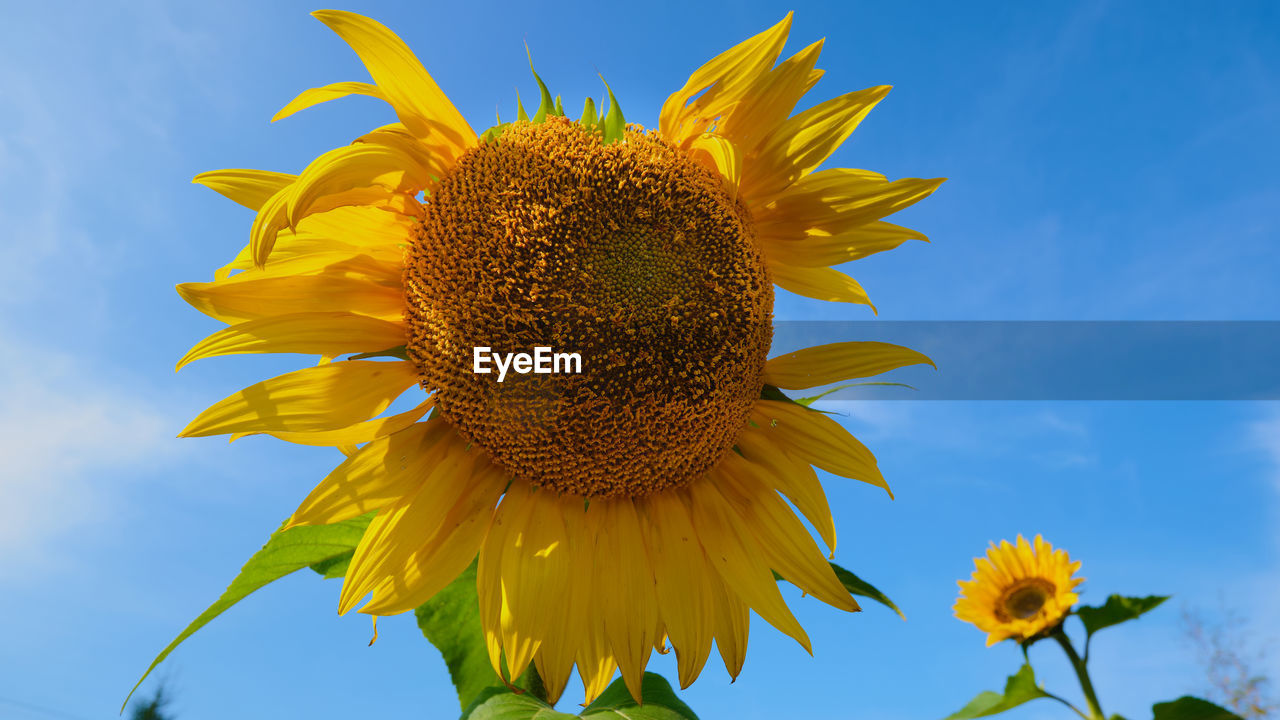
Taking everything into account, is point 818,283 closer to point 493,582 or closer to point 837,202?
point 837,202

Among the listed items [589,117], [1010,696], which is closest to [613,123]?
[589,117]

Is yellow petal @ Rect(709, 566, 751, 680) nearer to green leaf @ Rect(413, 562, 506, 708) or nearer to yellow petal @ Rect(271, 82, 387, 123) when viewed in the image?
green leaf @ Rect(413, 562, 506, 708)

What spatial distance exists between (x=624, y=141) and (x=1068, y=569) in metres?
1.81

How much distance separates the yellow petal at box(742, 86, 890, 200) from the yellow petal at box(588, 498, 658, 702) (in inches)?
32.4

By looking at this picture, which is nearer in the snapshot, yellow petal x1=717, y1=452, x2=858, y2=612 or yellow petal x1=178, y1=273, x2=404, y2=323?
yellow petal x1=178, y1=273, x2=404, y2=323

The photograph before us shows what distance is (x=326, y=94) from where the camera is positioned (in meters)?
1.67

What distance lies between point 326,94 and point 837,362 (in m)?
1.35

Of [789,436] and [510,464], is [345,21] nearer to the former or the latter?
[510,464]

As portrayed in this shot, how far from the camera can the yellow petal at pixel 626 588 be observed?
1738 millimetres

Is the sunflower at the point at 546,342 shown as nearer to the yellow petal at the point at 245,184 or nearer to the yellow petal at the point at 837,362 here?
the yellow petal at the point at 245,184

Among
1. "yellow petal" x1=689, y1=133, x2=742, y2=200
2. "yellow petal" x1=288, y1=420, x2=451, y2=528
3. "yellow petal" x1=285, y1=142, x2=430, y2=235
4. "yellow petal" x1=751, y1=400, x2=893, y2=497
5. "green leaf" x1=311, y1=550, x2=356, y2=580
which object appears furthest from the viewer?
"yellow petal" x1=751, y1=400, x2=893, y2=497

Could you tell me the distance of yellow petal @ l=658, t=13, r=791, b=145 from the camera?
1836 millimetres

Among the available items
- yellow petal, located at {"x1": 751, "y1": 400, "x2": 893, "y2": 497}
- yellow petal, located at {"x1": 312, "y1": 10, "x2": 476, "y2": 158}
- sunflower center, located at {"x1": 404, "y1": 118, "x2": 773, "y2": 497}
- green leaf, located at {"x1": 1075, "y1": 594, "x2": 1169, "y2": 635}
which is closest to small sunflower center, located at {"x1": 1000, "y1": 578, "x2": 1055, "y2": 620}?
green leaf, located at {"x1": 1075, "y1": 594, "x2": 1169, "y2": 635}

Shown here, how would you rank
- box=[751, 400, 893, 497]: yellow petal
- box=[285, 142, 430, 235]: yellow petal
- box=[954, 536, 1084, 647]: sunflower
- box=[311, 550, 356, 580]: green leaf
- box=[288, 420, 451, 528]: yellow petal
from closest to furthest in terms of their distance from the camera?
box=[285, 142, 430, 235]: yellow petal
box=[288, 420, 451, 528]: yellow petal
box=[311, 550, 356, 580]: green leaf
box=[751, 400, 893, 497]: yellow petal
box=[954, 536, 1084, 647]: sunflower
